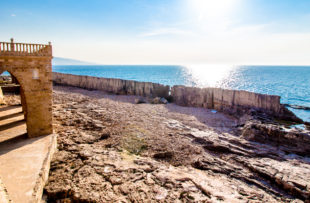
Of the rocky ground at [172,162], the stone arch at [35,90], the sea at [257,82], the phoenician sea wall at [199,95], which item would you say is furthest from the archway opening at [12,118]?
the sea at [257,82]

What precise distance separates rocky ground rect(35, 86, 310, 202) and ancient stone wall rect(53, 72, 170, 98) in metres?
9.38

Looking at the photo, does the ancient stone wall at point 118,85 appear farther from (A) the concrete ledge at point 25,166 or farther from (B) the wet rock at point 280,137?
(A) the concrete ledge at point 25,166

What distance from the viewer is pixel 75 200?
608 cm

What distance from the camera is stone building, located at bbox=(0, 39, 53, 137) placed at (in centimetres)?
838

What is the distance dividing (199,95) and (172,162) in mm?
12152

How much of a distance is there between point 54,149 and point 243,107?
1501cm

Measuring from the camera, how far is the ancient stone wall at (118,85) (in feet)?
75.5

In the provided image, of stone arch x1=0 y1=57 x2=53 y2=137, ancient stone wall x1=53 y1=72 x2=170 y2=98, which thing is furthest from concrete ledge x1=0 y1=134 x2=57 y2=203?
ancient stone wall x1=53 y1=72 x2=170 y2=98

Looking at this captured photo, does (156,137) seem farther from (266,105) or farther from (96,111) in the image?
(266,105)

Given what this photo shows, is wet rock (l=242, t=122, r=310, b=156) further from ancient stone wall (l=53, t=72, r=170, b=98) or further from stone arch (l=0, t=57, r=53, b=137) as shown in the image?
ancient stone wall (l=53, t=72, r=170, b=98)

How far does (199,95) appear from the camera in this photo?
19.5 meters

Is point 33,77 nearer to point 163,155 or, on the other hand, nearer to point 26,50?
point 26,50

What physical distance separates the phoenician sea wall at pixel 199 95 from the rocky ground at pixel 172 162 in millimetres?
2383

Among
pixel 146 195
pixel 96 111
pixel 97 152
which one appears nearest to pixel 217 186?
pixel 146 195
